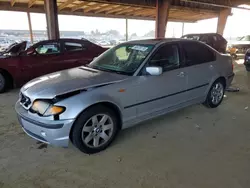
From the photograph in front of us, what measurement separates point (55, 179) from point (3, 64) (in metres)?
4.20

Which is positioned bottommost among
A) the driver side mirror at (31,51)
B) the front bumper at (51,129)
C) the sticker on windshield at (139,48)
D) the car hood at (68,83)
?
the front bumper at (51,129)

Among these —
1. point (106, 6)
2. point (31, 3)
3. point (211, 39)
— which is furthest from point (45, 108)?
point (106, 6)

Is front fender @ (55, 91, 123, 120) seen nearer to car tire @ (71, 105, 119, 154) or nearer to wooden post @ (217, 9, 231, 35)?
car tire @ (71, 105, 119, 154)

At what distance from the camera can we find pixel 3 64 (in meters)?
5.21

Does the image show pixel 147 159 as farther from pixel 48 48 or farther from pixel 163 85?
pixel 48 48

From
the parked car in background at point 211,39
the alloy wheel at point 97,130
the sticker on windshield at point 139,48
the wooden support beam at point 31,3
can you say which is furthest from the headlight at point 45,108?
the wooden support beam at point 31,3

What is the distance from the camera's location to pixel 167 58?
321 cm

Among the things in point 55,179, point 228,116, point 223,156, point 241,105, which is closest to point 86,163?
point 55,179

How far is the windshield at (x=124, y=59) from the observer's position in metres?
2.97

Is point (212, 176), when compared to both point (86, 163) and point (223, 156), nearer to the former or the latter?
point (223, 156)

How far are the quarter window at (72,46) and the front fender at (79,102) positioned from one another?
3859 mm

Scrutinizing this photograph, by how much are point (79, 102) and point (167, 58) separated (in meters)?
1.62

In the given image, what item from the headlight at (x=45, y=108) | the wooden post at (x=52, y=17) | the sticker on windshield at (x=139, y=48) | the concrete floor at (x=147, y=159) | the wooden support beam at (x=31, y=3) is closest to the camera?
the concrete floor at (x=147, y=159)

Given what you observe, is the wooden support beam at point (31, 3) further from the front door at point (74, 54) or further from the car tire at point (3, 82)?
the car tire at point (3, 82)
